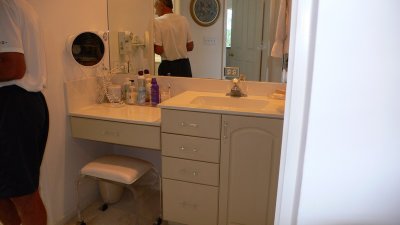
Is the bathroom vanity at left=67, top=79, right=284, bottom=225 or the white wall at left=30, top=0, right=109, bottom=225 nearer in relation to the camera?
the bathroom vanity at left=67, top=79, right=284, bottom=225

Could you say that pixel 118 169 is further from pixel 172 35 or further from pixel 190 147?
pixel 172 35

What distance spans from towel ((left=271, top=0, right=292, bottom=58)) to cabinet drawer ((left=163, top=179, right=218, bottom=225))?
35.9 inches

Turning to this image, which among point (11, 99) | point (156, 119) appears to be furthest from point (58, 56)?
point (156, 119)

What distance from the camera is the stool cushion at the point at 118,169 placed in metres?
1.79

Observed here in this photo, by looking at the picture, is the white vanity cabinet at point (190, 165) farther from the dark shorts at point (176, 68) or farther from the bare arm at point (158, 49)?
the bare arm at point (158, 49)

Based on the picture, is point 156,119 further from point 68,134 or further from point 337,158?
point 337,158

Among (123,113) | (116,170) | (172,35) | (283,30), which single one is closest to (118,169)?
(116,170)

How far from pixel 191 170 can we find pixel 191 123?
0.29m

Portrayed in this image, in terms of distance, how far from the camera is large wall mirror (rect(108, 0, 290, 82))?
6.42ft

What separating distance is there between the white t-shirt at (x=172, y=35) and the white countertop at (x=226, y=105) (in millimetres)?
308

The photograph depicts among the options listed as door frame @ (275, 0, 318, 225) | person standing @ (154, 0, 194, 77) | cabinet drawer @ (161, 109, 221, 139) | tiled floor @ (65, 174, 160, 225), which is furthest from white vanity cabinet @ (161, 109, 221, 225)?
door frame @ (275, 0, 318, 225)

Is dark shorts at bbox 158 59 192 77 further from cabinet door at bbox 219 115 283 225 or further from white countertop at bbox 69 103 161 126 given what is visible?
cabinet door at bbox 219 115 283 225

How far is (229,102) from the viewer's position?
1.96 m

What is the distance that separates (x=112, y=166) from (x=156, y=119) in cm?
39
